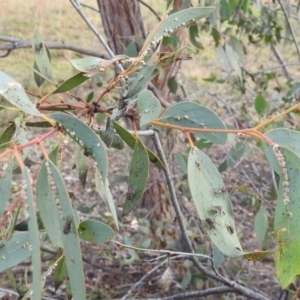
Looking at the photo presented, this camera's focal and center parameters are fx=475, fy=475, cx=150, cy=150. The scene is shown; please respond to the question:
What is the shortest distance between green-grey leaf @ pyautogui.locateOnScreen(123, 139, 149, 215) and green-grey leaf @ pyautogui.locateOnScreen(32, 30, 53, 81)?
188 mm

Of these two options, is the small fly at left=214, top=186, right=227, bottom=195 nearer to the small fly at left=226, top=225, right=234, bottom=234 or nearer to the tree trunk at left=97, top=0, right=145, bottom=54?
the small fly at left=226, top=225, right=234, bottom=234

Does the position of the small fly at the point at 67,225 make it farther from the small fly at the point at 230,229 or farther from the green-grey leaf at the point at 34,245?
the small fly at the point at 230,229

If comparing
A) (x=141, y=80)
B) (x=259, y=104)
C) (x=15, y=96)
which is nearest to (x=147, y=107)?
(x=141, y=80)

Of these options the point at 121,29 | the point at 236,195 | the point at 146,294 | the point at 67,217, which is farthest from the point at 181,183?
the point at 67,217

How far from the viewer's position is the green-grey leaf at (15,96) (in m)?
0.47

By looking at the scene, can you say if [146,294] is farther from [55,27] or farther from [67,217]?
[55,27]

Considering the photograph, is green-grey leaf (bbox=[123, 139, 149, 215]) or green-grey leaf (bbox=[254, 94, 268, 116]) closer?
green-grey leaf (bbox=[123, 139, 149, 215])

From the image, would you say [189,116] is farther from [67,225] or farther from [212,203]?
[67,225]

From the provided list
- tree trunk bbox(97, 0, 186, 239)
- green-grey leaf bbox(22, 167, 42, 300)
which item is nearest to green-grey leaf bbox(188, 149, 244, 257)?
green-grey leaf bbox(22, 167, 42, 300)

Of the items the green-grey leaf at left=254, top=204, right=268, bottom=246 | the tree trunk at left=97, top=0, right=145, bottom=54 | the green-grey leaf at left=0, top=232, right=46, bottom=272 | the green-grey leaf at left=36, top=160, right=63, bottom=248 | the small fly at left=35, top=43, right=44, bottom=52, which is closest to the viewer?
the green-grey leaf at left=36, top=160, right=63, bottom=248

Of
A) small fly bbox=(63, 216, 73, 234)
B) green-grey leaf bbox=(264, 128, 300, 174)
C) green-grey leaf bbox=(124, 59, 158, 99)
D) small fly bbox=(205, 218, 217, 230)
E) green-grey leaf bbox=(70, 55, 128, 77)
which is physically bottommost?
small fly bbox=(205, 218, 217, 230)

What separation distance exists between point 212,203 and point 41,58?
328 mm

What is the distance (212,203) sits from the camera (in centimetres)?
54

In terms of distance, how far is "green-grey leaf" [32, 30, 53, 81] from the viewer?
676mm
